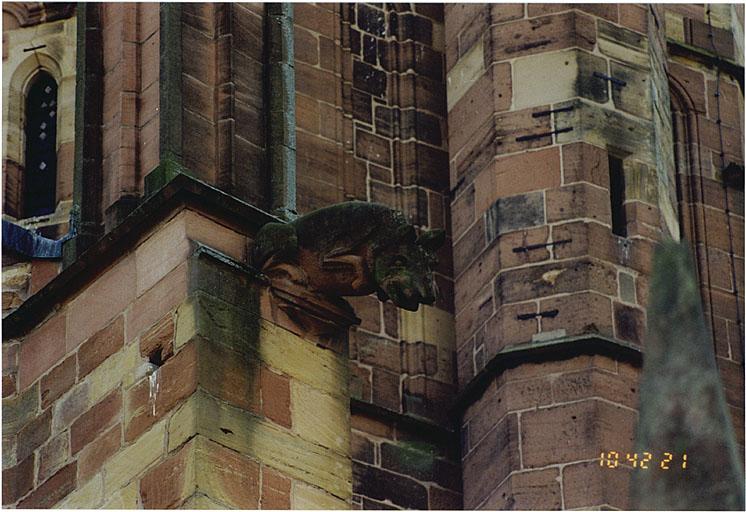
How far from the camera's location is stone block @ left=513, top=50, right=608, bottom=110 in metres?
18.0

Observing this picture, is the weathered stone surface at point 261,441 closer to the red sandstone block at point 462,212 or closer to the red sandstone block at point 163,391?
the red sandstone block at point 163,391

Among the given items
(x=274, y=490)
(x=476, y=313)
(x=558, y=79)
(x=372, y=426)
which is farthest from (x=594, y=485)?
(x=274, y=490)

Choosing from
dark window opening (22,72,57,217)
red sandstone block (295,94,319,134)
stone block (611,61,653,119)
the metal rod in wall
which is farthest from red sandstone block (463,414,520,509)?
the metal rod in wall

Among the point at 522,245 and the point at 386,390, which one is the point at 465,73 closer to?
the point at 522,245

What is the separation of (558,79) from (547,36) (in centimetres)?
30

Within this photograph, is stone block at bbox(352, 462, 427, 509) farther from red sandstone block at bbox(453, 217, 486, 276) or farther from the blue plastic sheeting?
the blue plastic sheeting

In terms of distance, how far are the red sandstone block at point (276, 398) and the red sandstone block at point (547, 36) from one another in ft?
14.9

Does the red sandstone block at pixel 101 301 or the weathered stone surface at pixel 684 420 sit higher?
the red sandstone block at pixel 101 301

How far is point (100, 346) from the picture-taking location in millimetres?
14344

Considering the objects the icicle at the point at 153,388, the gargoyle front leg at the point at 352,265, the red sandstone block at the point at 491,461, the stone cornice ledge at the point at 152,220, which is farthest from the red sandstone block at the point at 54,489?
the red sandstone block at the point at 491,461

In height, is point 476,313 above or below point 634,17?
below

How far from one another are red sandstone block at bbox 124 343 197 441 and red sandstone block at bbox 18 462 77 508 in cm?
36

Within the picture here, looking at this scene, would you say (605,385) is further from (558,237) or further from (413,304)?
(413,304)

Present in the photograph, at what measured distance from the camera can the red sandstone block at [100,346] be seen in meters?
14.3
